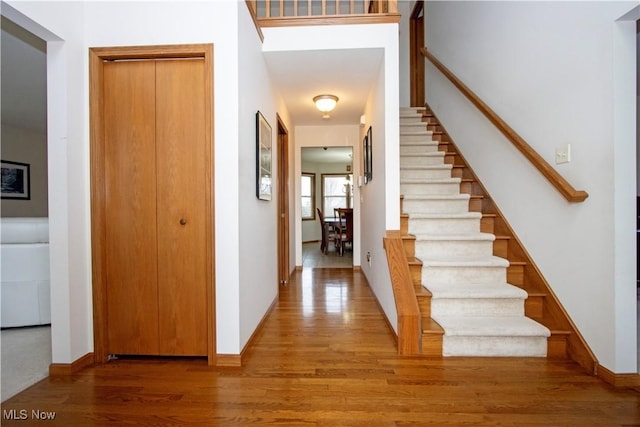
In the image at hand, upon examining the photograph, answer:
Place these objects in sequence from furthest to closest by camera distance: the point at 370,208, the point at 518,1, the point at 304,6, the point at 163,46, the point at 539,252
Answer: the point at 304,6
the point at 370,208
the point at 518,1
the point at 539,252
the point at 163,46

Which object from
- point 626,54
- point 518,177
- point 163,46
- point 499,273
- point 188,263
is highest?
point 163,46

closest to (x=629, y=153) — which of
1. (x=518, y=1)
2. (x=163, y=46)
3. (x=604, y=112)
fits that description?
(x=604, y=112)

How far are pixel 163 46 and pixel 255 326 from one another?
6.75ft

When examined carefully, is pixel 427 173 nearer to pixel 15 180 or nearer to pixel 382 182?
pixel 382 182

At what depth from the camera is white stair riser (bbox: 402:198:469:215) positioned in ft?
9.87

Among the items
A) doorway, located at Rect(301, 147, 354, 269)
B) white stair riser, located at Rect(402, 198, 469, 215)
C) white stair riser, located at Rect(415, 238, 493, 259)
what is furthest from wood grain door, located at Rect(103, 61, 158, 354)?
doorway, located at Rect(301, 147, 354, 269)

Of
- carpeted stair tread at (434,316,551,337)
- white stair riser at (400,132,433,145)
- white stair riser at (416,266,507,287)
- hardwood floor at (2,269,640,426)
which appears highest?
white stair riser at (400,132,433,145)

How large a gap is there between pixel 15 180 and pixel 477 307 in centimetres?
726

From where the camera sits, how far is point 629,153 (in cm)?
159

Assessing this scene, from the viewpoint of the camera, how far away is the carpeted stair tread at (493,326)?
1.95 meters

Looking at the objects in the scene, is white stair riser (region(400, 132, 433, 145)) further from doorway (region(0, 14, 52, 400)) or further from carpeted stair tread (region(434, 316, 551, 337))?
doorway (region(0, 14, 52, 400))

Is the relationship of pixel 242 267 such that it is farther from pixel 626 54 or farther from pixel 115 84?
pixel 626 54

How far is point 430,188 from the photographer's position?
10.6 feet

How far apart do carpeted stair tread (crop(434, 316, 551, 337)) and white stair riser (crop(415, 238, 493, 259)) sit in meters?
0.61
